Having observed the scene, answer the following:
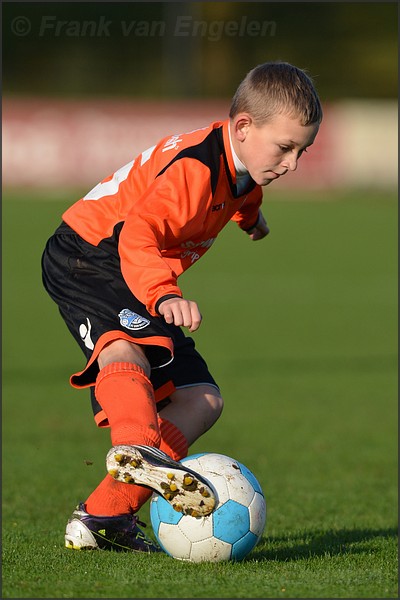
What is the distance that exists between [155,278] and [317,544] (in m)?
1.61

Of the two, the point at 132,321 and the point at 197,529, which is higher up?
the point at 132,321

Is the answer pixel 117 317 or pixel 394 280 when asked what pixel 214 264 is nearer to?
pixel 394 280

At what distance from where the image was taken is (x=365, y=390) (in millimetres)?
10352

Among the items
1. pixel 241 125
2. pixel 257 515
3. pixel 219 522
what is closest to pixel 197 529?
pixel 219 522

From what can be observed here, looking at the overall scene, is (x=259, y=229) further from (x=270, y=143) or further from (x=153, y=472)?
(x=153, y=472)

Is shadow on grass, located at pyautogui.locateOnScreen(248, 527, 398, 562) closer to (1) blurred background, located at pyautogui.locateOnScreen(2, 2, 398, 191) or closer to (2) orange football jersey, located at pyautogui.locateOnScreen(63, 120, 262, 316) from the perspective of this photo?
(2) orange football jersey, located at pyautogui.locateOnScreen(63, 120, 262, 316)

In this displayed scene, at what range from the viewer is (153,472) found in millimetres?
3629

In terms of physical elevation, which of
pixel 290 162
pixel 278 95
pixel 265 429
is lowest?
pixel 265 429

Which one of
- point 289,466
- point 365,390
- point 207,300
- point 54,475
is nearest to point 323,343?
point 365,390

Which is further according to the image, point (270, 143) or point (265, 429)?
point (265, 429)

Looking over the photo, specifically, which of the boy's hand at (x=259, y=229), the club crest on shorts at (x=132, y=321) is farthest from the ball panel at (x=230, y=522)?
the boy's hand at (x=259, y=229)

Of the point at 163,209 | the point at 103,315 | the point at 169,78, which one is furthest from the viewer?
the point at 169,78

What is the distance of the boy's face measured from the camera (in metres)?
4.13

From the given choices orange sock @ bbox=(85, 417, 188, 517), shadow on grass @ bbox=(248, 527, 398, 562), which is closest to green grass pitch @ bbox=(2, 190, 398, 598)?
shadow on grass @ bbox=(248, 527, 398, 562)
